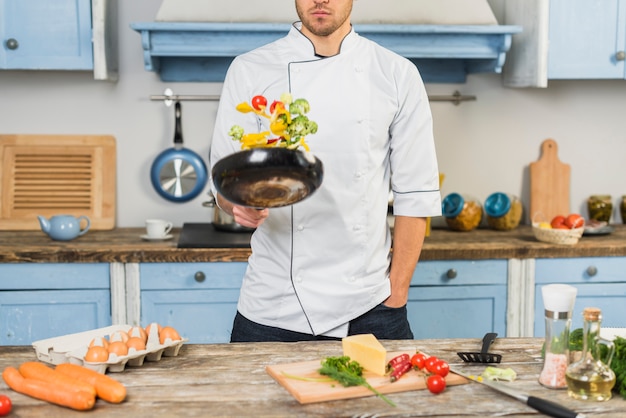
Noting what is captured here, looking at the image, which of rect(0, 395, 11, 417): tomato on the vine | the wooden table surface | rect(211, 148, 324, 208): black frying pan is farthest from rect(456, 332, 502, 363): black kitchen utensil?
rect(0, 395, 11, 417): tomato on the vine

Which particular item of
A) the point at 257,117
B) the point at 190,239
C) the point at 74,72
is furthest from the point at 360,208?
the point at 74,72

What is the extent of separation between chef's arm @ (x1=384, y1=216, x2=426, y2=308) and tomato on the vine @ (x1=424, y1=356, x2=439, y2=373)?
646 millimetres

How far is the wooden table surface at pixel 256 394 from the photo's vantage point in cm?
150

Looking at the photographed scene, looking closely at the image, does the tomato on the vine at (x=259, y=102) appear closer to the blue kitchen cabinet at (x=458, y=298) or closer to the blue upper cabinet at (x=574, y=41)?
the blue kitchen cabinet at (x=458, y=298)

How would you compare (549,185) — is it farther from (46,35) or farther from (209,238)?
(46,35)

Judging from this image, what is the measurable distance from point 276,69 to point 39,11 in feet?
4.72

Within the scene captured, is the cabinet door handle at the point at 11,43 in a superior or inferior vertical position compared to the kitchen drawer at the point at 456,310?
superior

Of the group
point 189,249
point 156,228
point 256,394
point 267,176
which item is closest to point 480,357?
point 256,394

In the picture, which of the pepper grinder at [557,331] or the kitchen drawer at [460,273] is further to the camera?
the kitchen drawer at [460,273]

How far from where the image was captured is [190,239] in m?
3.30

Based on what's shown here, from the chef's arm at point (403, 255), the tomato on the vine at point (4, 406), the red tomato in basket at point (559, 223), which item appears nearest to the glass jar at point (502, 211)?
the red tomato in basket at point (559, 223)

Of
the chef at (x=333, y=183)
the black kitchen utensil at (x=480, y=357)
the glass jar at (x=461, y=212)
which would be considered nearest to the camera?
the black kitchen utensil at (x=480, y=357)

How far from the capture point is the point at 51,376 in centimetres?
158

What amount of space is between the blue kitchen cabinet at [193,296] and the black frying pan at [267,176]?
4.95ft
